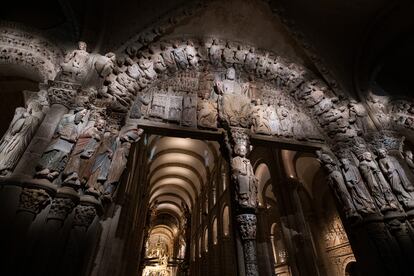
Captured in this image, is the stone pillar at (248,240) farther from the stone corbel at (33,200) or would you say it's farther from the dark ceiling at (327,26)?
the dark ceiling at (327,26)

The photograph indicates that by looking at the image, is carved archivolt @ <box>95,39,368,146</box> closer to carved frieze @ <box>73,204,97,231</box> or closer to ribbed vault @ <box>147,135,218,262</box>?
carved frieze @ <box>73,204,97,231</box>

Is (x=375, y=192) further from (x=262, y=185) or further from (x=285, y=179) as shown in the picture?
(x=262, y=185)

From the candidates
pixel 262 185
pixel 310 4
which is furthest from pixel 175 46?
pixel 262 185

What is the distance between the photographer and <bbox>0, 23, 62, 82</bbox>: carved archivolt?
4.25m

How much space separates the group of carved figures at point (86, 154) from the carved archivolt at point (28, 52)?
1267 mm

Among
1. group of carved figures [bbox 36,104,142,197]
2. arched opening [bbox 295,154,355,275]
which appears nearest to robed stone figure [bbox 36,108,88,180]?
group of carved figures [bbox 36,104,142,197]

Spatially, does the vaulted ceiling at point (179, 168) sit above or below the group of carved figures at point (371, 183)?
above

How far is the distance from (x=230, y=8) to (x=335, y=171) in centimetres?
497

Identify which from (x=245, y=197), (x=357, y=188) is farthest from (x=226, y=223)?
(x=245, y=197)

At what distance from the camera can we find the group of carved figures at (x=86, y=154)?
3.23 meters

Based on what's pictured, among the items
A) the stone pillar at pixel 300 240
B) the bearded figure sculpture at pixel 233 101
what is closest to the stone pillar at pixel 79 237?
the bearded figure sculpture at pixel 233 101

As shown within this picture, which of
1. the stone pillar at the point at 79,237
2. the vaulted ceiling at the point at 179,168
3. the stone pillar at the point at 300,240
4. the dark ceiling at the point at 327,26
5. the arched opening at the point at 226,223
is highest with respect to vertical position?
the vaulted ceiling at the point at 179,168

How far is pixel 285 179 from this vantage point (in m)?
8.77

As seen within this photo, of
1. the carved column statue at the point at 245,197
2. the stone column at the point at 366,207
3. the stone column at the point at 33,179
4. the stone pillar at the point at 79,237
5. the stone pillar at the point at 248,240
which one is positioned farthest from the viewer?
the stone column at the point at 366,207
